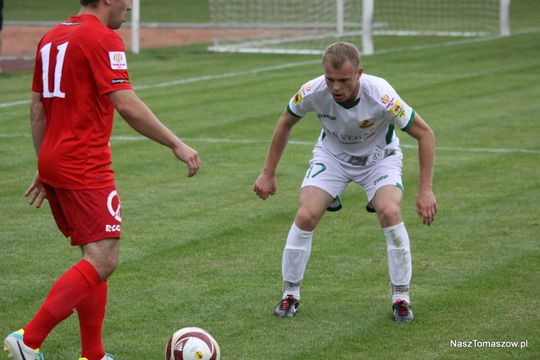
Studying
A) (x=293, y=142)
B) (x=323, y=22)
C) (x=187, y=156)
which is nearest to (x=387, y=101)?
(x=187, y=156)

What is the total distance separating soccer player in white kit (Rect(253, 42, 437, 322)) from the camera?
6.88 meters

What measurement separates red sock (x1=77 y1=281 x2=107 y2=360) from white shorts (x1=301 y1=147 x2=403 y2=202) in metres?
1.87

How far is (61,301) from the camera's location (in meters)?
5.55

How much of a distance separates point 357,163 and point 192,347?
6.48ft

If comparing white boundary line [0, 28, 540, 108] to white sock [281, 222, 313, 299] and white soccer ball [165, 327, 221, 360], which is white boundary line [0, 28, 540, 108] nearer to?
white sock [281, 222, 313, 299]

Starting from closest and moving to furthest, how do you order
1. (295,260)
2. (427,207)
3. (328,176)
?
(427,207) → (295,260) → (328,176)

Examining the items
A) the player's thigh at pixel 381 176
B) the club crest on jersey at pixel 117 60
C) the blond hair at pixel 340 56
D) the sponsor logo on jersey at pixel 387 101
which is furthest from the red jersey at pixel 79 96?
the player's thigh at pixel 381 176

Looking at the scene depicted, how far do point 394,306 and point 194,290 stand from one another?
144cm

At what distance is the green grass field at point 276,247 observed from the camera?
670 centimetres

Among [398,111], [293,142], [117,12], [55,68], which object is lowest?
[293,142]

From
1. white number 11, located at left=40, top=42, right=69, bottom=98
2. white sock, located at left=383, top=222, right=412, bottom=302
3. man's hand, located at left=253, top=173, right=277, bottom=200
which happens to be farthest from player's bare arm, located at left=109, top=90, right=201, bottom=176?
white sock, located at left=383, top=222, right=412, bottom=302

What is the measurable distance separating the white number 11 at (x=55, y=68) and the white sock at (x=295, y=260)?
2.13 meters

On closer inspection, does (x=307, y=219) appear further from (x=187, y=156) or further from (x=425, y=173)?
(x=187, y=156)

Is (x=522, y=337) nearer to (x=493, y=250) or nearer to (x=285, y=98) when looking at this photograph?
(x=493, y=250)
